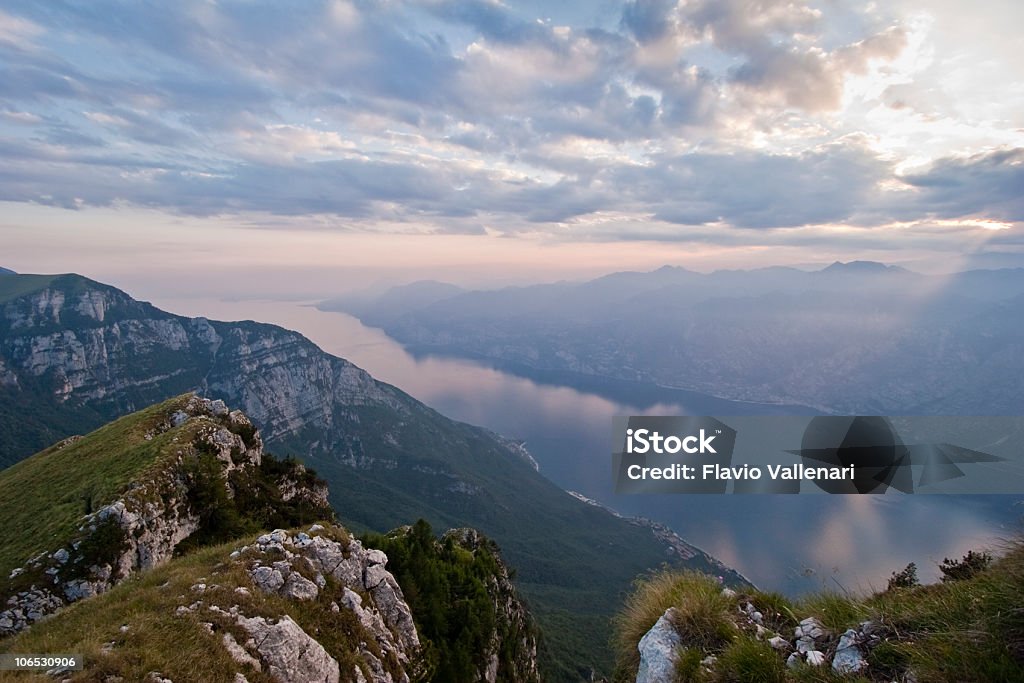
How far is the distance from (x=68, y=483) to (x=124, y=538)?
825cm

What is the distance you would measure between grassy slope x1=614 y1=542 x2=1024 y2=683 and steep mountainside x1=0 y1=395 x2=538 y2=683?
8.30 meters

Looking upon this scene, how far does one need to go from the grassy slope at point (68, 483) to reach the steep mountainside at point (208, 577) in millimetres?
105

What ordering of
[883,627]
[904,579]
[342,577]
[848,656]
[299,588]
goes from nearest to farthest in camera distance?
[848,656], [883,627], [904,579], [299,588], [342,577]

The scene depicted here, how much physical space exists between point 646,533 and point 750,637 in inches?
7853

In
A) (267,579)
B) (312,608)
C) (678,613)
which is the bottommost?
(312,608)

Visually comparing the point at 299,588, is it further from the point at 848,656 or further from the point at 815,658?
the point at 848,656

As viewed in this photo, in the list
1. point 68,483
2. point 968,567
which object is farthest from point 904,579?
point 68,483

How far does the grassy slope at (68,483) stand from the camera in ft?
62.8

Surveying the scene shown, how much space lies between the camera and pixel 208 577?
38.6ft

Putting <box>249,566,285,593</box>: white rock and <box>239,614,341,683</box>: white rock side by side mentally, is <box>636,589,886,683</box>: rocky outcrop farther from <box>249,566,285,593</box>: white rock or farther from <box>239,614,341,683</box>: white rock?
<box>249,566,285,593</box>: white rock

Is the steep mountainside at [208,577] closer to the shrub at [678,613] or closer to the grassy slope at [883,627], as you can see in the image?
the shrub at [678,613]

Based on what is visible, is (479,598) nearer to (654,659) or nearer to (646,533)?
(654,659)

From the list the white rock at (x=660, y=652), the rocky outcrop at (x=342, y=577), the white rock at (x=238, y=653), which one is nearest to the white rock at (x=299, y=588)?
the rocky outcrop at (x=342, y=577)

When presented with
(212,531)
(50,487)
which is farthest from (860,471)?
(50,487)
